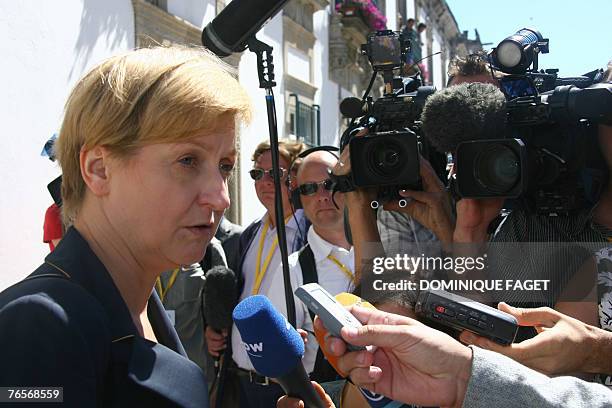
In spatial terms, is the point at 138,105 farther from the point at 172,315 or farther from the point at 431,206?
the point at 172,315

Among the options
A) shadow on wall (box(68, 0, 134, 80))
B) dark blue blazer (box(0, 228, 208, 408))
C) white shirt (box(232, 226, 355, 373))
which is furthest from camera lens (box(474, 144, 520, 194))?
shadow on wall (box(68, 0, 134, 80))

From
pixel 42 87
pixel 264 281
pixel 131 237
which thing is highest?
pixel 42 87

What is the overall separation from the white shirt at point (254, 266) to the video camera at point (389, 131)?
122 centimetres

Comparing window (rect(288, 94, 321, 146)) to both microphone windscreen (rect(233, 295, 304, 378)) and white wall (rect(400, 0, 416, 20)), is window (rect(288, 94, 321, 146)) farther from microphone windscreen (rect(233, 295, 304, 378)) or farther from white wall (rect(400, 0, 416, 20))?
microphone windscreen (rect(233, 295, 304, 378))

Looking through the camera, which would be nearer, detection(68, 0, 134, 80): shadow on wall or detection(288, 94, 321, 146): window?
detection(68, 0, 134, 80): shadow on wall

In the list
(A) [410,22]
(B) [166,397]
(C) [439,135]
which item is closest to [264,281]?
(C) [439,135]

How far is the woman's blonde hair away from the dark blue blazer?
0.61ft

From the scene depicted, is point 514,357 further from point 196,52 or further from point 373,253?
point 196,52

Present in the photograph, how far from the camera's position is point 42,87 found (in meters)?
6.51

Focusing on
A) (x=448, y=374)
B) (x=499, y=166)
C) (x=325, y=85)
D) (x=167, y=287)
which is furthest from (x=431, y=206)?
(x=325, y=85)

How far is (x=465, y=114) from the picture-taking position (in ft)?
6.16

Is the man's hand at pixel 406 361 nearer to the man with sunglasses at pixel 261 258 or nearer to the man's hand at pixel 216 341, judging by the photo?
the man with sunglasses at pixel 261 258

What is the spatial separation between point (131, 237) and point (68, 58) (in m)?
6.04

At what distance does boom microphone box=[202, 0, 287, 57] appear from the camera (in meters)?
2.36
